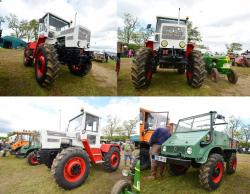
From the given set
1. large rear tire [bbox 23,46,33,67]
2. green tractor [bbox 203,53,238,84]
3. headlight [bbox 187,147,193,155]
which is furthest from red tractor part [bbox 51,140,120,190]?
green tractor [bbox 203,53,238,84]

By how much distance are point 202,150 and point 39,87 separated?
3179mm

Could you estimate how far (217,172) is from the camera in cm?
372

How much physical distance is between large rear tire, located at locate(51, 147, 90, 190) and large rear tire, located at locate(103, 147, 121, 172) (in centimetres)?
99

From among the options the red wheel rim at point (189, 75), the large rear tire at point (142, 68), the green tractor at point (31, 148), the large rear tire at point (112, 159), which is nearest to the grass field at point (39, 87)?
the large rear tire at point (142, 68)

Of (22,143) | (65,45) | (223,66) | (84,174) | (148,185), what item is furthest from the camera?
(22,143)

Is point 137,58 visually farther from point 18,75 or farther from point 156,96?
point 18,75

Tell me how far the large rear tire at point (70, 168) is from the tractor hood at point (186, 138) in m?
1.77

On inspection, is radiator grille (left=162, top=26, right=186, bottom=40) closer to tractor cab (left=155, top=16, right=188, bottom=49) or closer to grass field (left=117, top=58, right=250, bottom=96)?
tractor cab (left=155, top=16, right=188, bottom=49)

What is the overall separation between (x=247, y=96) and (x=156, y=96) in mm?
1863

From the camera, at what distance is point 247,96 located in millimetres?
4594

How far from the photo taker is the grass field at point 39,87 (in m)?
4.43

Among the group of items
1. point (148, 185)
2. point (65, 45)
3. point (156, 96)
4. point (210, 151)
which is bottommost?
point (148, 185)

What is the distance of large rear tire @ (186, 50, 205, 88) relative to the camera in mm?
4660

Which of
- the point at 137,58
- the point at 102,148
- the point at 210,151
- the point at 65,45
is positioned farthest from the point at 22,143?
the point at 210,151
